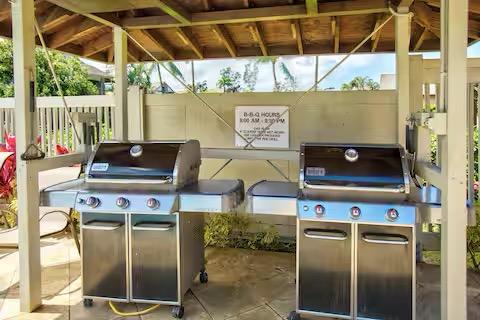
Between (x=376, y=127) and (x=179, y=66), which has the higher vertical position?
(x=179, y=66)

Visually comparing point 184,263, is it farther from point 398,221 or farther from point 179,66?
point 179,66

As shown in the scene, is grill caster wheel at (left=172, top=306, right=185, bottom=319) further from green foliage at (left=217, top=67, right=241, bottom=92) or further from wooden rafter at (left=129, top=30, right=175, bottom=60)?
green foliage at (left=217, top=67, right=241, bottom=92)

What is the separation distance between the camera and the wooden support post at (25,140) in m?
2.94

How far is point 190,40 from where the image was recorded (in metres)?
4.95

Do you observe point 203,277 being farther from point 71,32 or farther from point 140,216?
point 71,32

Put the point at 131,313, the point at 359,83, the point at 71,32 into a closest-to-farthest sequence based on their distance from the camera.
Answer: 1. the point at 131,313
2. the point at 71,32
3. the point at 359,83

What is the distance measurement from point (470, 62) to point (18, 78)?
4.10 meters

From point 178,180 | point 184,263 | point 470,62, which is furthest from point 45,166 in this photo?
point 470,62

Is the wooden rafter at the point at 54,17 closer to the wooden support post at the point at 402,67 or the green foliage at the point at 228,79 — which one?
the wooden support post at the point at 402,67

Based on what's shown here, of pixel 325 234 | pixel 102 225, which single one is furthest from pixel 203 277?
pixel 325 234

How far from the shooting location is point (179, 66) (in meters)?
9.32

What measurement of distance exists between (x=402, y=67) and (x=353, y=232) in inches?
71.3

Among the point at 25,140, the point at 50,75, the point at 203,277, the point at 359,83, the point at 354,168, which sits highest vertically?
the point at 50,75

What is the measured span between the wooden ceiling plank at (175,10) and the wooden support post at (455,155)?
7.60ft
